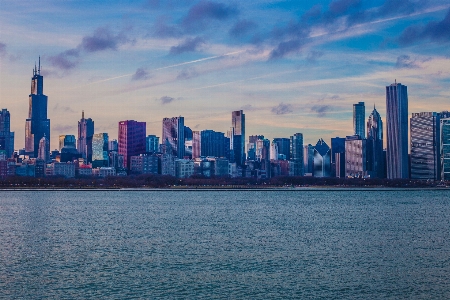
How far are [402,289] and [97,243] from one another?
2866 centimetres

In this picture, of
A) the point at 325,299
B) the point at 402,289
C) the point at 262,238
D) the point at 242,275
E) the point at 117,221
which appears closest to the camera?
the point at 325,299

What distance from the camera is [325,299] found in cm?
3462

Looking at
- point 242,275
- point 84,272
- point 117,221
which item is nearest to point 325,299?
point 242,275

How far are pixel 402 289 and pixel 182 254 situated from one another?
59.6 ft

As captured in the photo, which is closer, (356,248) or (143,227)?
(356,248)

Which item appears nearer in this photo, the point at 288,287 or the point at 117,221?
the point at 288,287

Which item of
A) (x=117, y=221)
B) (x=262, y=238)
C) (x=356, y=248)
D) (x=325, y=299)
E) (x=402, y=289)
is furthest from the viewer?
(x=117, y=221)

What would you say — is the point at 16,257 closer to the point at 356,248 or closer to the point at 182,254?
the point at 182,254

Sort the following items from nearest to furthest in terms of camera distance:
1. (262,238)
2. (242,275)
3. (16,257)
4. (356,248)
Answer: (242,275) → (16,257) → (356,248) → (262,238)

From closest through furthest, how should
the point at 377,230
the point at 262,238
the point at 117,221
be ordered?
the point at 262,238
the point at 377,230
the point at 117,221

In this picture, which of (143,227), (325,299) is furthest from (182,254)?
(143,227)

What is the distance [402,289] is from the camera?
3712 centimetres

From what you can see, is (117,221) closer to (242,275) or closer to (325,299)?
(242,275)

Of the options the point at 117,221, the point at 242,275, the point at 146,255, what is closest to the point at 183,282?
the point at 242,275
